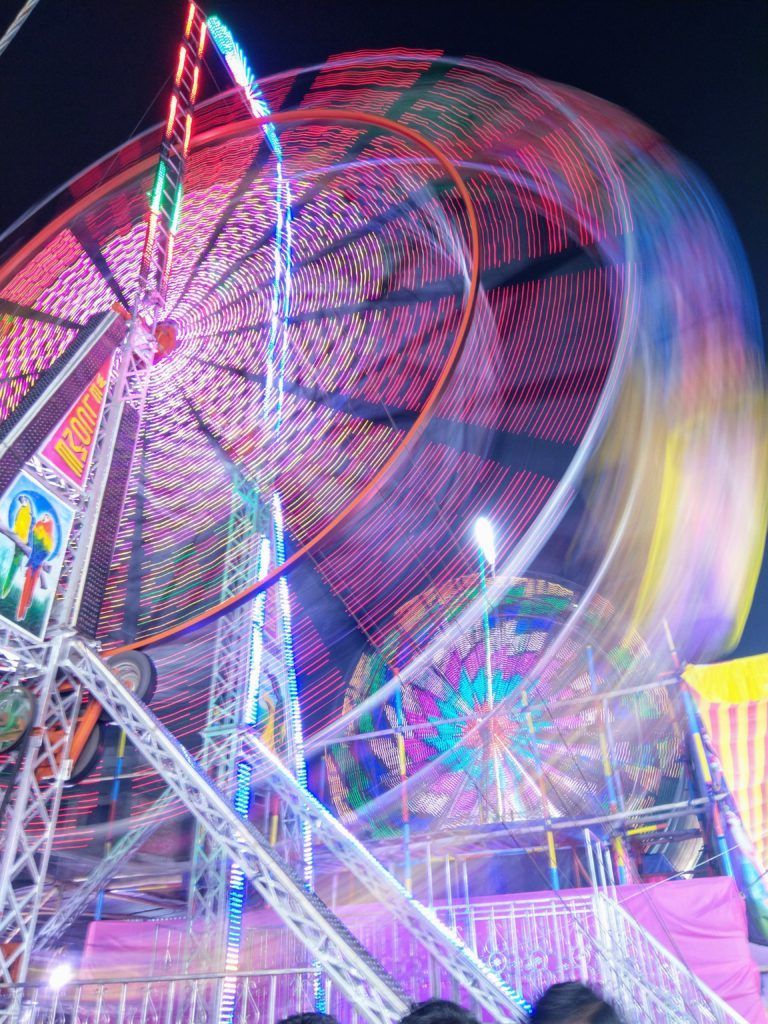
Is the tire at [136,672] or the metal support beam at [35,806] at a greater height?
the tire at [136,672]

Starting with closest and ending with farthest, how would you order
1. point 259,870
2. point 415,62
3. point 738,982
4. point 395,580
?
1. point 259,870
2. point 738,982
3. point 415,62
4. point 395,580

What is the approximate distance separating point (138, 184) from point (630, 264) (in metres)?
6.50

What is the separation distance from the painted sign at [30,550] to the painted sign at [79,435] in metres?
0.33

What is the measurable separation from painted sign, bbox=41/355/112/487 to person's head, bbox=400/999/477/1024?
5.77 metres

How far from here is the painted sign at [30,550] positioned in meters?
→ 5.82

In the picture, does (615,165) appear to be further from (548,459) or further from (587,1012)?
(587,1012)

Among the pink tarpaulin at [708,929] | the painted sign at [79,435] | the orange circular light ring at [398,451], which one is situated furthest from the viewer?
the pink tarpaulin at [708,929]

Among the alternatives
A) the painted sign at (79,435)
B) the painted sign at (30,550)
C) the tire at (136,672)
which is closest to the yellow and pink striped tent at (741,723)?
the tire at (136,672)

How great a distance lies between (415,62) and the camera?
10.2m

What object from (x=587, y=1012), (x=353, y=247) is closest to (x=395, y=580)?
(x=353, y=247)

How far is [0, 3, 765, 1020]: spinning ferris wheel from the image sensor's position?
617 cm

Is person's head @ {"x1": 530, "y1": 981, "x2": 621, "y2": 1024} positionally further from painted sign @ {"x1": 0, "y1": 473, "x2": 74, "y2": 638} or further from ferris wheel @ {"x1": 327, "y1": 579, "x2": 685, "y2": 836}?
ferris wheel @ {"x1": 327, "y1": 579, "x2": 685, "y2": 836}

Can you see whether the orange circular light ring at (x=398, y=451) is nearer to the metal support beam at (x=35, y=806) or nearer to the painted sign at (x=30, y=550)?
the metal support beam at (x=35, y=806)

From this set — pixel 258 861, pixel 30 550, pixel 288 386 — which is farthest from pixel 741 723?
pixel 30 550
